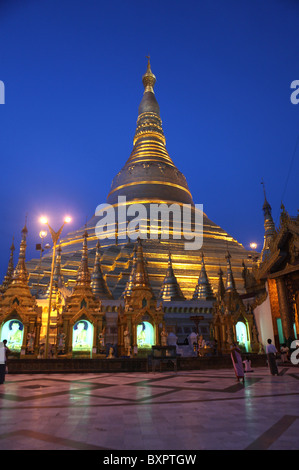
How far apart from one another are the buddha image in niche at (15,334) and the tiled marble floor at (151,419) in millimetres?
11433

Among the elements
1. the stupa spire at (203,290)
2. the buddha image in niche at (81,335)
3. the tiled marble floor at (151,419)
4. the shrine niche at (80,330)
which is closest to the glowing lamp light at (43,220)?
the shrine niche at (80,330)

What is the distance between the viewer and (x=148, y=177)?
47.1 m

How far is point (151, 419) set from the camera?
507 cm

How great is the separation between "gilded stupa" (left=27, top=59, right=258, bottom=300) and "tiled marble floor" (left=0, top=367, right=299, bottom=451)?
1943cm

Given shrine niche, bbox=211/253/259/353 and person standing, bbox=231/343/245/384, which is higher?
shrine niche, bbox=211/253/259/353

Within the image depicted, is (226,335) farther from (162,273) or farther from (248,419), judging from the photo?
(248,419)

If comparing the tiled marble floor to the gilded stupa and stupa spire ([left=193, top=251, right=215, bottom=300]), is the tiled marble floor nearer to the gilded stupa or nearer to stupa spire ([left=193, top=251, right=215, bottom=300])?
the gilded stupa

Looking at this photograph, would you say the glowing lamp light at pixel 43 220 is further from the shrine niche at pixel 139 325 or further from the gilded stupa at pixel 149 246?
the gilded stupa at pixel 149 246

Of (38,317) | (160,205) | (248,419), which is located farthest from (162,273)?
(248,419)

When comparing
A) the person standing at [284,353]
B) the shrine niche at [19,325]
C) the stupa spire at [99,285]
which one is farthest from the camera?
the stupa spire at [99,285]

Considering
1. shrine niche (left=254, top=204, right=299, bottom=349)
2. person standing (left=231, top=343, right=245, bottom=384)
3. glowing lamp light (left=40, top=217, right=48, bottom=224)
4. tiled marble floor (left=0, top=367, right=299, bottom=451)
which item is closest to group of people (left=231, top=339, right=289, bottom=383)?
person standing (left=231, top=343, right=245, bottom=384)

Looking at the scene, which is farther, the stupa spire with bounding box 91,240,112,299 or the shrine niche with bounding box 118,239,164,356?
the stupa spire with bounding box 91,240,112,299

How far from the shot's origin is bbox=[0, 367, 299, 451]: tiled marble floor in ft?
12.5

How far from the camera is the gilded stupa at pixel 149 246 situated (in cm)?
3262
